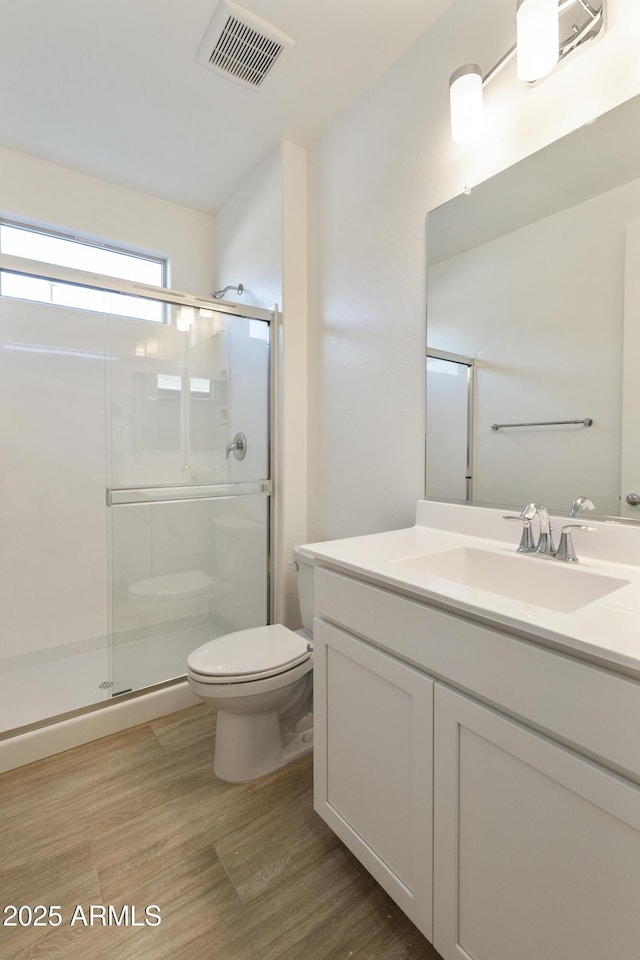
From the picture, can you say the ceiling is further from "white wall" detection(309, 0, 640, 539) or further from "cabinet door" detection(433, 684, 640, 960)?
"cabinet door" detection(433, 684, 640, 960)

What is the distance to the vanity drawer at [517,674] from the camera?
584 millimetres

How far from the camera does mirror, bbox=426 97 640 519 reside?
3.49ft

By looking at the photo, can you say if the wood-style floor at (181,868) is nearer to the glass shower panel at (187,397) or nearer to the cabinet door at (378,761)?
the cabinet door at (378,761)

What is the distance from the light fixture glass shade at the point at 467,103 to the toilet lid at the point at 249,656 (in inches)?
67.1

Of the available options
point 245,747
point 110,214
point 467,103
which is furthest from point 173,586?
point 467,103

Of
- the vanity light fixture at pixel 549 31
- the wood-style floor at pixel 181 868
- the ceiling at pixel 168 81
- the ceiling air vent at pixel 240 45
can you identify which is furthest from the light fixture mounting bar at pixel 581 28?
the wood-style floor at pixel 181 868

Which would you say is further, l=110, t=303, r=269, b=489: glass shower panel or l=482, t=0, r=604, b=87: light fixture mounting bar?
l=110, t=303, r=269, b=489: glass shower panel

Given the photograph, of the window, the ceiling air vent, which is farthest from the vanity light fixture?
the window

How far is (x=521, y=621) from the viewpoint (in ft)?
2.20

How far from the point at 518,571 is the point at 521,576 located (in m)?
0.01

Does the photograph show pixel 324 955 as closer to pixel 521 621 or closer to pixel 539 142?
pixel 521 621

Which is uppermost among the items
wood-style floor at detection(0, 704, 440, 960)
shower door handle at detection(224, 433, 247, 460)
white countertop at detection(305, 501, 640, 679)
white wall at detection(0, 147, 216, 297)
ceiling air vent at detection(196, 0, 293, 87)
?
ceiling air vent at detection(196, 0, 293, 87)

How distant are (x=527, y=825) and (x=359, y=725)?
1.37ft

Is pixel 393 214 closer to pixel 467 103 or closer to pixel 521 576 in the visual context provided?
pixel 467 103
